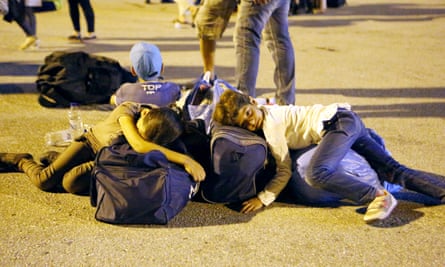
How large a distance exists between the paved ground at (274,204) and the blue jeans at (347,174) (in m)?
0.13

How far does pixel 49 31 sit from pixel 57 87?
5.43m

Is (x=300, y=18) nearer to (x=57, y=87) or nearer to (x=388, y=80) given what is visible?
(x=388, y=80)

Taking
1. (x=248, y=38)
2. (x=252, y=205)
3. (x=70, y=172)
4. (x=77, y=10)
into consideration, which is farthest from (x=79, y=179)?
(x=77, y=10)

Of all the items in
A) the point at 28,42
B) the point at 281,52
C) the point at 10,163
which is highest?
the point at 281,52

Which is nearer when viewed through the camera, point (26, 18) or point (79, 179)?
point (79, 179)

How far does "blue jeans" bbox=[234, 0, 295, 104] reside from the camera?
16.6ft

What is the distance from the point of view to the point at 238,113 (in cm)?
375

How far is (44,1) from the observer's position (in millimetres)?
13742

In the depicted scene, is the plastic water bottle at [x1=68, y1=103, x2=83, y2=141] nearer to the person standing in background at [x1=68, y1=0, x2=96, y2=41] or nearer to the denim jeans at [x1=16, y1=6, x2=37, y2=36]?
the denim jeans at [x1=16, y1=6, x2=37, y2=36]

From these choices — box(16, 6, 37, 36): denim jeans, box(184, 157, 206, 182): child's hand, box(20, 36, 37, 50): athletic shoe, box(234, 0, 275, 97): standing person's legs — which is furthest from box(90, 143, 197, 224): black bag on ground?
box(20, 36, 37, 50): athletic shoe

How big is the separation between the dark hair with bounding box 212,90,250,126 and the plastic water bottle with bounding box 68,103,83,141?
1.69m

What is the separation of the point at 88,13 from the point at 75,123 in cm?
477

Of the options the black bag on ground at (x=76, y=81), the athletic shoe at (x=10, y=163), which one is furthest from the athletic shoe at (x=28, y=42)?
the athletic shoe at (x=10, y=163)

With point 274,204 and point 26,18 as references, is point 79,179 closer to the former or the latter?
point 274,204
